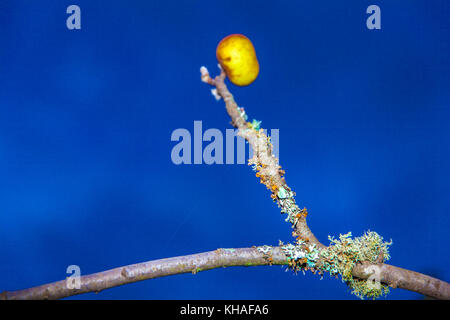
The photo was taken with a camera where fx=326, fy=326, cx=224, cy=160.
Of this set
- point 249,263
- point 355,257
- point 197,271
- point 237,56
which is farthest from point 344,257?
point 237,56

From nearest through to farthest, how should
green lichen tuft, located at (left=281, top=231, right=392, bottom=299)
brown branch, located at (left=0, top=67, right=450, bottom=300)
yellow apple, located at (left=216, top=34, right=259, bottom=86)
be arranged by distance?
yellow apple, located at (left=216, top=34, right=259, bottom=86), brown branch, located at (left=0, top=67, right=450, bottom=300), green lichen tuft, located at (left=281, top=231, right=392, bottom=299)

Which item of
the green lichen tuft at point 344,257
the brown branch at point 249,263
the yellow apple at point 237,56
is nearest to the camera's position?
the yellow apple at point 237,56

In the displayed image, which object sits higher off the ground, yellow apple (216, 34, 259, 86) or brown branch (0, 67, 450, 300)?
yellow apple (216, 34, 259, 86)

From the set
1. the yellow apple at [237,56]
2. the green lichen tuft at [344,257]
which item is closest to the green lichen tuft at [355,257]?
the green lichen tuft at [344,257]

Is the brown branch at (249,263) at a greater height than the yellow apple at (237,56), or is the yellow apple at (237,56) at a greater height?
the yellow apple at (237,56)

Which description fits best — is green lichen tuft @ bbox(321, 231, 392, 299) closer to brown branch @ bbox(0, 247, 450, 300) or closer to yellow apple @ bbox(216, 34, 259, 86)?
brown branch @ bbox(0, 247, 450, 300)

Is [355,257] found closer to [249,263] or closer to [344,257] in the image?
[344,257]

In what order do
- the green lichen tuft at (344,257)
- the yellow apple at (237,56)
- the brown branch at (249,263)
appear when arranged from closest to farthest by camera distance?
the yellow apple at (237,56)
the brown branch at (249,263)
the green lichen tuft at (344,257)

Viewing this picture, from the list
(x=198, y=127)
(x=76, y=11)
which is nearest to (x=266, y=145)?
(x=198, y=127)

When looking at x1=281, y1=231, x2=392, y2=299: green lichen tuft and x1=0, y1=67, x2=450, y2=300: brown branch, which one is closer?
x1=0, y1=67, x2=450, y2=300: brown branch

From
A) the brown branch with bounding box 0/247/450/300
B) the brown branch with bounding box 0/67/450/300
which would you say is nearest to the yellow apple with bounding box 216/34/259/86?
the brown branch with bounding box 0/67/450/300

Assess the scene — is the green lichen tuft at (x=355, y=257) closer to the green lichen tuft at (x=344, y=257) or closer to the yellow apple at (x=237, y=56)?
the green lichen tuft at (x=344, y=257)
